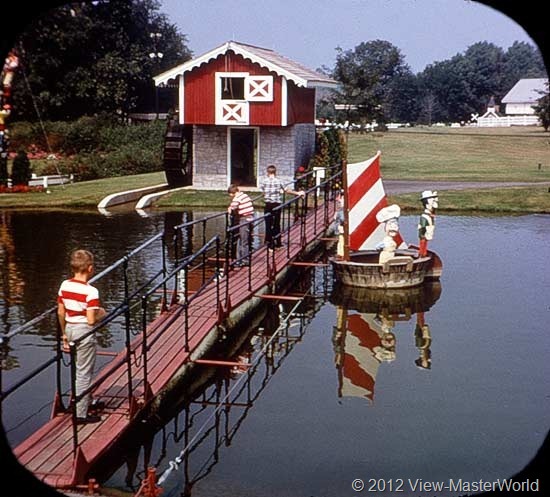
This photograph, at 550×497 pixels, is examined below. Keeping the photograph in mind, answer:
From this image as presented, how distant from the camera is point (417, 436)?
7.46 m

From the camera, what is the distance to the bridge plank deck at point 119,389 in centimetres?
599

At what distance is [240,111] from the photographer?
27016 millimetres

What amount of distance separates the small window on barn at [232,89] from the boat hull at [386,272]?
13997 mm

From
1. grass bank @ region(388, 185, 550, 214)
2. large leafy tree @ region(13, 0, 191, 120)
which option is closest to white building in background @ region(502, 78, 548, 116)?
large leafy tree @ region(13, 0, 191, 120)

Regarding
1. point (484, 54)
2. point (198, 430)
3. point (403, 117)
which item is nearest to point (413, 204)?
point (198, 430)

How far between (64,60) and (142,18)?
702 cm

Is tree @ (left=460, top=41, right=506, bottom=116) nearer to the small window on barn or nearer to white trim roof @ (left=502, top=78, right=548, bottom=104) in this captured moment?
white trim roof @ (left=502, top=78, right=548, bottom=104)

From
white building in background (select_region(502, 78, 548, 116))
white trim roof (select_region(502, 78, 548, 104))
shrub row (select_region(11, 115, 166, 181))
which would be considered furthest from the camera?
white building in background (select_region(502, 78, 548, 116))

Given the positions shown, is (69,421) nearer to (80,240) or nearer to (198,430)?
(198,430)

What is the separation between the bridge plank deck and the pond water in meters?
0.34

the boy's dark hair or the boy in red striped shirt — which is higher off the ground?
the boy's dark hair

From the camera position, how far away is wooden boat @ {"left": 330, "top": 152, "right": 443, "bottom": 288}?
14125 mm

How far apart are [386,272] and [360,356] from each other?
399 centimetres

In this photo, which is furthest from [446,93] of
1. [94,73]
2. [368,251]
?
[368,251]
